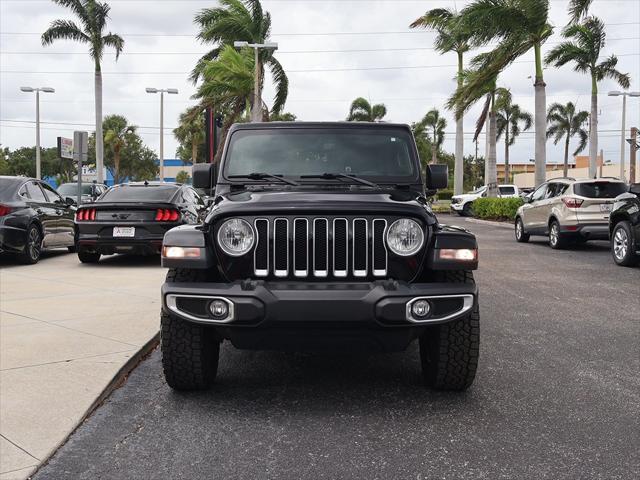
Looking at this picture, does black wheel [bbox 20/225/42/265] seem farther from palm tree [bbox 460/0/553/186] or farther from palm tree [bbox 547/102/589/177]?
palm tree [bbox 547/102/589/177]

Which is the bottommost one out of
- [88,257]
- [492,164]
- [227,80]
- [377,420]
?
[377,420]

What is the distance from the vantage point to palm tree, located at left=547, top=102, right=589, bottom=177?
66.6m

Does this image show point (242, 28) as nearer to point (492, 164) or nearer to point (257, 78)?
point (257, 78)

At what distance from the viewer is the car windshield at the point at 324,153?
18.0ft

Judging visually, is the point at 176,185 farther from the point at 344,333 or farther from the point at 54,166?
the point at 54,166

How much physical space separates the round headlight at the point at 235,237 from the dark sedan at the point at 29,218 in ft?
27.1

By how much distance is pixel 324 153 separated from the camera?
5555 mm

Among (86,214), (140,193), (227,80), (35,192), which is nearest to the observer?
(86,214)

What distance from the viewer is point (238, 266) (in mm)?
4086

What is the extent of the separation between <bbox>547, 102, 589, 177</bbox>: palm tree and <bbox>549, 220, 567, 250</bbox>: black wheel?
5384cm

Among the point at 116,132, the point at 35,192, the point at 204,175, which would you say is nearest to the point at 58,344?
the point at 204,175

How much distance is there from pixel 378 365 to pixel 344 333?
4.62 ft

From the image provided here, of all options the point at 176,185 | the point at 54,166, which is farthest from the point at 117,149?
the point at 176,185

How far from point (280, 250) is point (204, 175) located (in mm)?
2002
